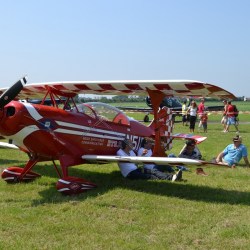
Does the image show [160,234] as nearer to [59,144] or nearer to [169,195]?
[169,195]

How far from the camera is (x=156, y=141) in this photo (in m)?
7.87

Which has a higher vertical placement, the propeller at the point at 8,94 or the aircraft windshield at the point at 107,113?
the propeller at the point at 8,94

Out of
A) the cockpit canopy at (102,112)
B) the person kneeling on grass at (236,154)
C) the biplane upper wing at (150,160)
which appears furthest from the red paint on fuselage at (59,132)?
the person kneeling on grass at (236,154)

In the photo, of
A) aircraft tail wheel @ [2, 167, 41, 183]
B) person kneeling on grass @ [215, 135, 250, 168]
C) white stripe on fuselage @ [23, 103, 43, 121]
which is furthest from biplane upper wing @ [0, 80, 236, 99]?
person kneeling on grass @ [215, 135, 250, 168]

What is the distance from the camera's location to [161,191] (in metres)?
6.53

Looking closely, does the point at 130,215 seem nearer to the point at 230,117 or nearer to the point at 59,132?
the point at 59,132

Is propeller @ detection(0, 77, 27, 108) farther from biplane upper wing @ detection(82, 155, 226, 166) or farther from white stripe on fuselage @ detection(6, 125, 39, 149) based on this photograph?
biplane upper wing @ detection(82, 155, 226, 166)

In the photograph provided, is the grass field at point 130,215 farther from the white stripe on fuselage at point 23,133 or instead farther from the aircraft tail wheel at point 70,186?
the white stripe on fuselage at point 23,133

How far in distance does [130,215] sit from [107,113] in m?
3.15

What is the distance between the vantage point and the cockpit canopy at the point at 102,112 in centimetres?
756

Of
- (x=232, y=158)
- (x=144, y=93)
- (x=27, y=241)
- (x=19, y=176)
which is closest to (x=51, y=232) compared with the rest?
(x=27, y=241)

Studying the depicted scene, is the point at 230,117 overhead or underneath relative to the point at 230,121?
overhead

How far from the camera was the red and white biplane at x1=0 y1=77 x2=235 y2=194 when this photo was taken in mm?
6281

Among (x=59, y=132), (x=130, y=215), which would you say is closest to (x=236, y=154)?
(x=59, y=132)
